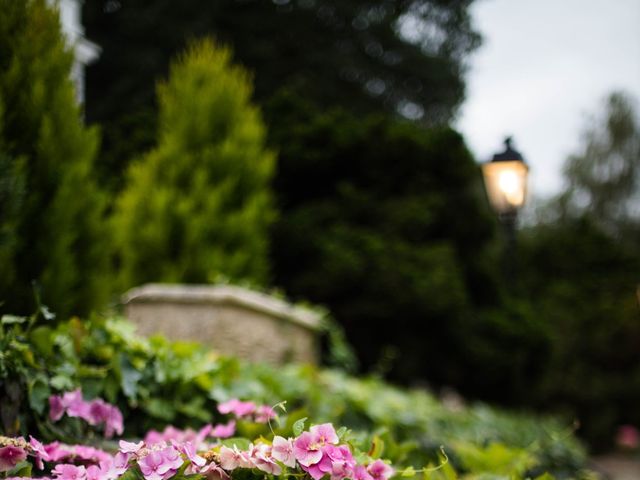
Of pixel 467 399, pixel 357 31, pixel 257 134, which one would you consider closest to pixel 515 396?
pixel 467 399

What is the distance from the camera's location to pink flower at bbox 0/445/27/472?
1355mm

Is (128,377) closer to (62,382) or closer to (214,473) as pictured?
(62,382)

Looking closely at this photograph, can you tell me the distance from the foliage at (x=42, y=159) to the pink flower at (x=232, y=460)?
1.33 m

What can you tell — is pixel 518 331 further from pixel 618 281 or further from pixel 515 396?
pixel 618 281

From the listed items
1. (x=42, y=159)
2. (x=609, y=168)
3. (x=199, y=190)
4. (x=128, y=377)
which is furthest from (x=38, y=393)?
(x=609, y=168)

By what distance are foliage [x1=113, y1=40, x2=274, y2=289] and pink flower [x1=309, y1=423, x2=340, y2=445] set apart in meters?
3.30

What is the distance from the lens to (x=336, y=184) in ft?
21.2

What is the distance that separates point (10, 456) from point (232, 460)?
46 cm

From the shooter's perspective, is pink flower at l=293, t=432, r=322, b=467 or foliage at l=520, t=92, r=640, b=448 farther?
foliage at l=520, t=92, r=640, b=448

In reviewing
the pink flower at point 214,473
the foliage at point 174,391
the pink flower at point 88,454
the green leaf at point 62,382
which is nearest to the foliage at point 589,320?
the foliage at point 174,391

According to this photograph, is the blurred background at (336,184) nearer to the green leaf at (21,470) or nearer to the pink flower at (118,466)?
the green leaf at (21,470)

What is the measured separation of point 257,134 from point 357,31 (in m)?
6.87

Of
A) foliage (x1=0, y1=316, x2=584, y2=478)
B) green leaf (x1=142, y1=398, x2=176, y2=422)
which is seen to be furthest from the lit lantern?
green leaf (x1=142, y1=398, x2=176, y2=422)

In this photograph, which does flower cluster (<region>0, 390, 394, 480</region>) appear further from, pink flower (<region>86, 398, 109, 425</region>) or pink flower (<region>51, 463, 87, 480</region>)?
pink flower (<region>86, 398, 109, 425</region>)
